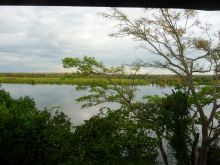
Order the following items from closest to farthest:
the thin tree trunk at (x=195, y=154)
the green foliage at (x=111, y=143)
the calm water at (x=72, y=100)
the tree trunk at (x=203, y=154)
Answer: the green foliage at (x=111, y=143) → the thin tree trunk at (x=195, y=154) → the tree trunk at (x=203, y=154) → the calm water at (x=72, y=100)

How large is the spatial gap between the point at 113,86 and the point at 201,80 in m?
4.27

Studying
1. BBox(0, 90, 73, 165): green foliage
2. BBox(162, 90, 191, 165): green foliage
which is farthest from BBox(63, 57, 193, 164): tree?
A: BBox(0, 90, 73, 165): green foliage

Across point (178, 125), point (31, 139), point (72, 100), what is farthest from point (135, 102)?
point (72, 100)

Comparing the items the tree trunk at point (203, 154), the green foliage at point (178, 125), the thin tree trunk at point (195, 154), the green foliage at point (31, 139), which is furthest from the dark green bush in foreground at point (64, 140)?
the tree trunk at point (203, 154)

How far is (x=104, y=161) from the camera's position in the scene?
1009cm

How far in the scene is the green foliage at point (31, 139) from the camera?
9258 mm

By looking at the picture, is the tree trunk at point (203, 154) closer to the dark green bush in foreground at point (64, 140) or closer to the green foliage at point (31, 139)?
the dark green bush in foreground at point (64, 140)

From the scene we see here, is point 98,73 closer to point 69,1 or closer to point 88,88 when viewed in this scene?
point 88,88

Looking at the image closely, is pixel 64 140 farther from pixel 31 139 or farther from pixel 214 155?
pixel 214 155

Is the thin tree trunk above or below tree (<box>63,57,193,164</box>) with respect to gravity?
below

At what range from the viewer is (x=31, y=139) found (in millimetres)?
9375

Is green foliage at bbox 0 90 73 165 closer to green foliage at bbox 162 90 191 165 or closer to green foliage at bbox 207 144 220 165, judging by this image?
green foliage at bbox 162 90 191 165

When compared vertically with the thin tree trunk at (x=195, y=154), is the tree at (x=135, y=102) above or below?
above

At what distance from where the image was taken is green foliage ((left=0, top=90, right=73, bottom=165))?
30.4 feet
